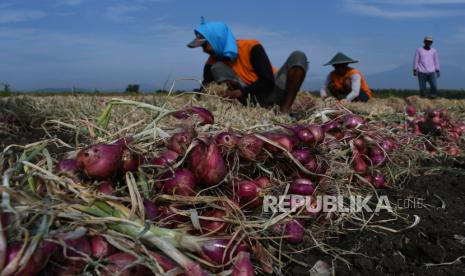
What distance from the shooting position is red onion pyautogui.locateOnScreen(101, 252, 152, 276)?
100 centimetres

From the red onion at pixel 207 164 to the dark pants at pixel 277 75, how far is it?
349cm

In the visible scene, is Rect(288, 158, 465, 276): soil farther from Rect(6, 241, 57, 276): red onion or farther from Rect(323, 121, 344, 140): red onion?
Rect(6, 241, 57, 276): red onion

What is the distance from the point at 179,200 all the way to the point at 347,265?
0.49 meters

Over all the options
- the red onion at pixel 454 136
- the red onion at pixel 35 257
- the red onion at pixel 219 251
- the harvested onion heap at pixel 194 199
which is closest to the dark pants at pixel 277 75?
the red onion at pixel 454 136

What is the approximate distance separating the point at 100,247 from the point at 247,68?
431cm

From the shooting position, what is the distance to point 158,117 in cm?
157

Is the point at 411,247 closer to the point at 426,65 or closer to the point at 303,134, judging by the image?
the point at 303,134

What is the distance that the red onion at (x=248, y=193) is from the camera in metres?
1.46

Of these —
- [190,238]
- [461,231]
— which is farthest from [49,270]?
[461,231]

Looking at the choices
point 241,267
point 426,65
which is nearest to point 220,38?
point 241,267

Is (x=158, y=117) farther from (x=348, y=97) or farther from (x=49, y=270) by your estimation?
(x=348, y=97)

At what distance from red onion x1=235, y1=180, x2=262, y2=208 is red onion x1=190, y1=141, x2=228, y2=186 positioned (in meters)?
0.08

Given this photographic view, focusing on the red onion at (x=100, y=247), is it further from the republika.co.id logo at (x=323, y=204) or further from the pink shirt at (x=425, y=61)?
the pink shirt at (x=425, y=61)

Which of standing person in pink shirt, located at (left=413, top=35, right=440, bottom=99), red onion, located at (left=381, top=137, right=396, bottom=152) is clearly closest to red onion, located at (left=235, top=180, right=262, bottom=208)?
red onion, located at (left=381, top=137, right=396, bottom=152)
